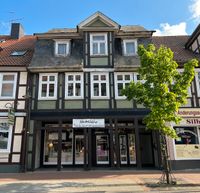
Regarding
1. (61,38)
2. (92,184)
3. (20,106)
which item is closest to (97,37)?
(61,38)

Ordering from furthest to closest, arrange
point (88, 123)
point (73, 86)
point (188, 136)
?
1. point (73, 86)
2. point (188, 136)
3. point (88, 123)

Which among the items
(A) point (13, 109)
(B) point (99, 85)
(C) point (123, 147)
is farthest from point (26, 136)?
(C) point (123, 147)

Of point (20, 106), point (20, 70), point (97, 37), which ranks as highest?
point (97, 37)

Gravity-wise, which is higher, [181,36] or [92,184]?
[181,36]

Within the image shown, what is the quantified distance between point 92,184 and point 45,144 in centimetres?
727

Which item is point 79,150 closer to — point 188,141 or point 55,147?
point 55,147

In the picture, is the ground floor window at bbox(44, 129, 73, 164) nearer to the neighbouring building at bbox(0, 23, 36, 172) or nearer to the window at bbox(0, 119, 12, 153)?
the neighbouring building at bbox(0, 23, 36, 172)

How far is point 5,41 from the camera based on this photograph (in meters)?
19.7

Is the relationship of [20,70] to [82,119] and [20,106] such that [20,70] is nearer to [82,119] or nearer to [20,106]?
[20,106]

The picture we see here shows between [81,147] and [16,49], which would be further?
[16,49]

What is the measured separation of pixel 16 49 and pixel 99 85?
7.66m

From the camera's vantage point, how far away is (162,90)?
963cm

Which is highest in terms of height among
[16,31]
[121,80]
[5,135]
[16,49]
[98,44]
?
[16,31]

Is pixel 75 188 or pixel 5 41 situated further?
pixel 5 41
